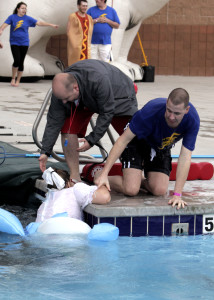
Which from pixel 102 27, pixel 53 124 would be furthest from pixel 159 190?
pixel 102 27

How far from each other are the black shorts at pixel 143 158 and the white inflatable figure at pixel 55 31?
9.46 m

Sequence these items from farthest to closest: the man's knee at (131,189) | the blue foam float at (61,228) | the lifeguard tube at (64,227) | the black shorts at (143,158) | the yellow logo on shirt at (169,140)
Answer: the black shorts at (143,158)
the man's knee at (131,189)
the yellow logo on shirt at (169,140)
the lifeguard tube at (64,227)
the blue foam float at (61,228)

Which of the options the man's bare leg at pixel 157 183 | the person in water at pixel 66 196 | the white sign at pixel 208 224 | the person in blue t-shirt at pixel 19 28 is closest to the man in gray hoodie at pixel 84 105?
the person in water at pixel 66 196

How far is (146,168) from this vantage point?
5793mm

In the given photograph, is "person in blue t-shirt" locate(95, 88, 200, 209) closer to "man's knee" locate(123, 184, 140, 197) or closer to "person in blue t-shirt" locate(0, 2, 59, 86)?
"man's knee" locate(123, 184, 140, 197)

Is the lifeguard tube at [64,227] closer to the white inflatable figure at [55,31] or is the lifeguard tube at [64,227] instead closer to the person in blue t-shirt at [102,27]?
the person in blue t-shirt at [102,27]

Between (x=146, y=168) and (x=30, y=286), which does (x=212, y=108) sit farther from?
(x=30, y=286)

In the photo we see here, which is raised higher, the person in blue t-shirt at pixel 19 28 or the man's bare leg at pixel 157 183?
the person in blue t-shirt at pixel 19 28

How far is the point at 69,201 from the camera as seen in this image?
537 centimetres

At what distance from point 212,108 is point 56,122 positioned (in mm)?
6962

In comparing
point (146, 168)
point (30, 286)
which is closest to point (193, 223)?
point (146, 168)

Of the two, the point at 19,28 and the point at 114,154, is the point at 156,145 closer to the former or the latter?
the point at 114,154

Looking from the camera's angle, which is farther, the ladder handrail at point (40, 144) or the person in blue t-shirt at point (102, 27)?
the person in blue t-shirt at point (102, 27)

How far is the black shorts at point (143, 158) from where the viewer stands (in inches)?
221
